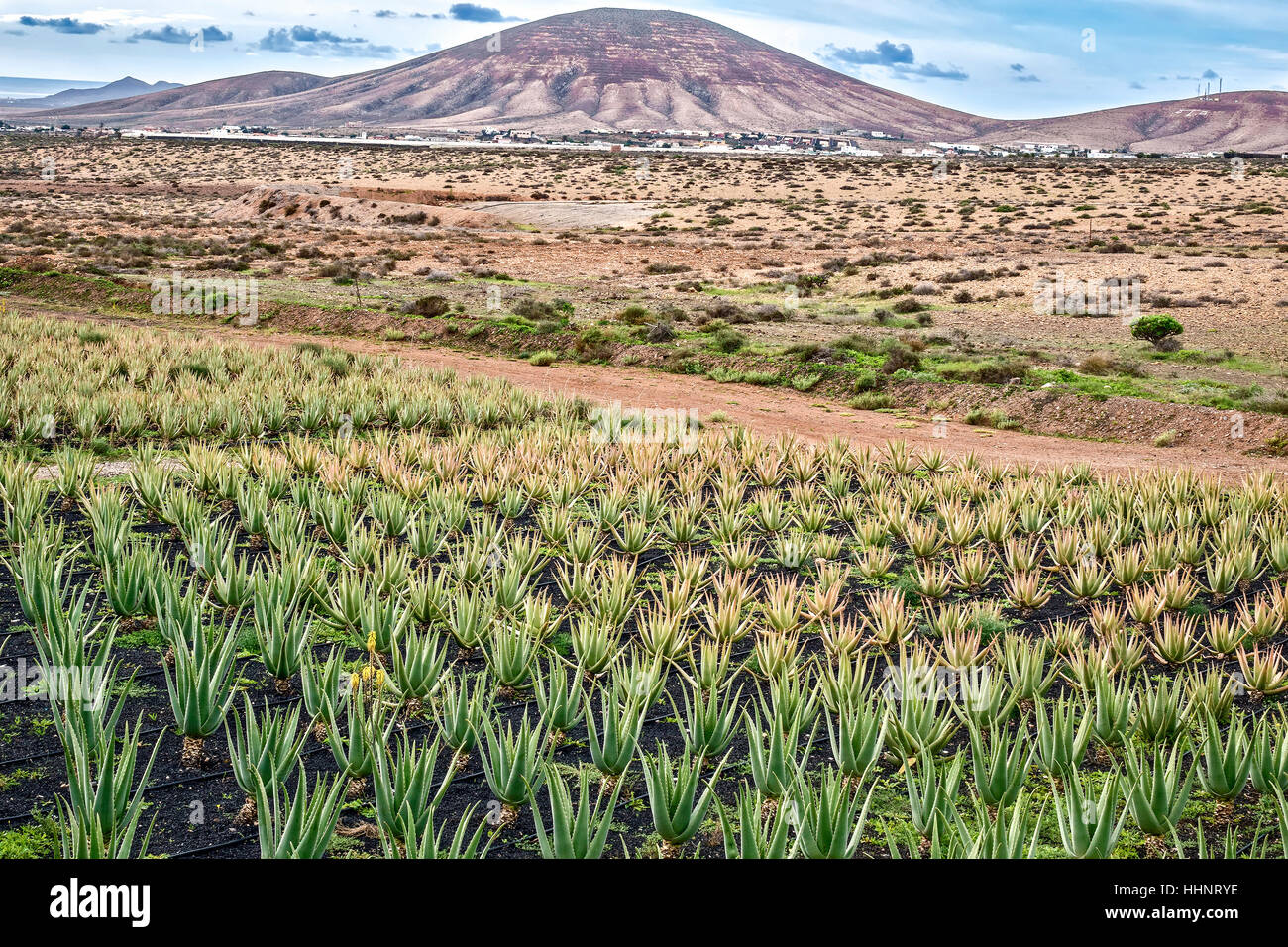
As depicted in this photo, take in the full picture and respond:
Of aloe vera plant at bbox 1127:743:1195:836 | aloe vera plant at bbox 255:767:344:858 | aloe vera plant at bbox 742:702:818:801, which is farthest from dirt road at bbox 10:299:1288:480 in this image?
aloe vera plant at bbox 255:767:344:858

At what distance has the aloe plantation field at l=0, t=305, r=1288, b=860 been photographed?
13.5ft

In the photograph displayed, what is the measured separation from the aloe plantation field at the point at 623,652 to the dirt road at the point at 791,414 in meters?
2.77

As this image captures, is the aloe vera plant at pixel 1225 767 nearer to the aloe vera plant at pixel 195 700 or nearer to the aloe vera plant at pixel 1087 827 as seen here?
the aloe vera plant at pixel 1087 827

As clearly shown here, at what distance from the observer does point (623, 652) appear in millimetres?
5711

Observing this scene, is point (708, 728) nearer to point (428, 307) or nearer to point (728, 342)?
point (728, 342)

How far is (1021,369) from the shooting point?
17.1 meters

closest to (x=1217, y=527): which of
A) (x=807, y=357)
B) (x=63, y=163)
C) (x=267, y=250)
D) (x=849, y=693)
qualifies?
(x=849, y=693)

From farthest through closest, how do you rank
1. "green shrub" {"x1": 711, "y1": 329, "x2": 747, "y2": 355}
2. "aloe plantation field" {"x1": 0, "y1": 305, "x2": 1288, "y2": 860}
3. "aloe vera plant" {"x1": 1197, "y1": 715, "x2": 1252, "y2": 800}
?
"green shrub" {"x1": 711, "y1": 329, "x2": 747, "y2": 355}, "aloe vera plant" {"x1": 1197, "y1": 715, "x2": 1252, "y2": 800}, "aloe plantation field" {"x1": 0, "y1": 305, "x2": 1288, "y2": 860}

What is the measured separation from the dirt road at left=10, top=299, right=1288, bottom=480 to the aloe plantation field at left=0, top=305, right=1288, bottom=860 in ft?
9.09

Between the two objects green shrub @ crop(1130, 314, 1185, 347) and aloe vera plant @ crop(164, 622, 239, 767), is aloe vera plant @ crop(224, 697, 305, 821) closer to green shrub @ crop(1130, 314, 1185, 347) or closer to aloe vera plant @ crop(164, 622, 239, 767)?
aloe vera plant @ crop(164, 622, 239, 767)

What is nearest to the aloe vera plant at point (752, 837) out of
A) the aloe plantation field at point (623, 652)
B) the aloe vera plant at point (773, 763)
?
the aloe plantation field at point (623, 652)

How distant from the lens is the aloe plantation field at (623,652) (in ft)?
13.5

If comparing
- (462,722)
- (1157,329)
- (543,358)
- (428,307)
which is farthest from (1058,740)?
(428,307)
